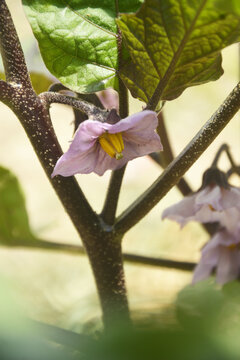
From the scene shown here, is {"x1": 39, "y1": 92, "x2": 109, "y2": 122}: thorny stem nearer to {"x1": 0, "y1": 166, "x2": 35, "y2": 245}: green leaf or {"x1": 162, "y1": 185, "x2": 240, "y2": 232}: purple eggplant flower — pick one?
{"x1": 162, "y1": 185, "x2": 240, "y2": 232}: purple eggplant flower

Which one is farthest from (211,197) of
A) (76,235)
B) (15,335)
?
(76,235)

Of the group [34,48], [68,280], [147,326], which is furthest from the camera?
[68,280]

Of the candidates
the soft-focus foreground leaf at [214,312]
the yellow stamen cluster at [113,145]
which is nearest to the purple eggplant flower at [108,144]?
the yellow stamen cluster at [113,145]

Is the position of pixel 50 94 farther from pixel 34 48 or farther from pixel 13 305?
pixel 34 48

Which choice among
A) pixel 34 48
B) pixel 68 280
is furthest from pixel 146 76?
pixel 68 280

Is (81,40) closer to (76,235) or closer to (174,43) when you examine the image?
(174,43)

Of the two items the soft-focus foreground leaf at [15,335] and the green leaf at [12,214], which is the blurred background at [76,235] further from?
the soft-focus foreground leaf at [15,335]
